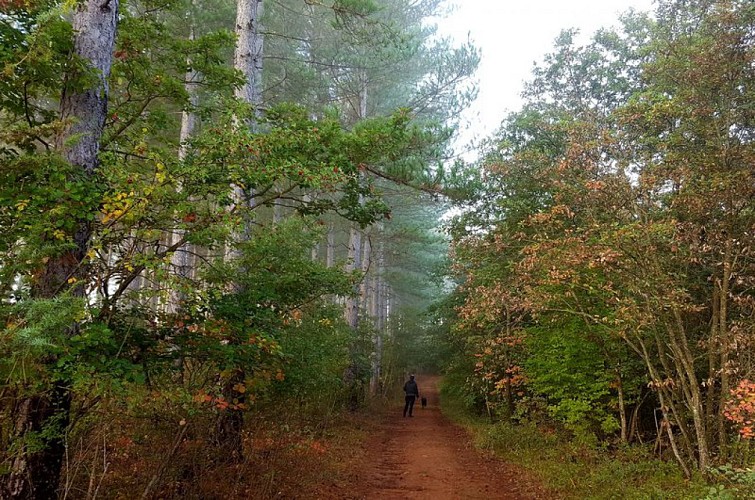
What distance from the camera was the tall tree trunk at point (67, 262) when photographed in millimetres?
3818

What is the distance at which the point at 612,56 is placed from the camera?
47.0ft

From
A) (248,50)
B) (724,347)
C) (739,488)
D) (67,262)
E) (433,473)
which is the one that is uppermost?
(248,50)

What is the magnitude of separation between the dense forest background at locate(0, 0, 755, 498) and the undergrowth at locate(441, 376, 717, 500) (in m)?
0.41

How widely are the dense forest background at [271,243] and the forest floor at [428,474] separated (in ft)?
4.72

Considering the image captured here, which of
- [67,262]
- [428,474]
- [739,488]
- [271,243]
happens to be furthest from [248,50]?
[739,488]

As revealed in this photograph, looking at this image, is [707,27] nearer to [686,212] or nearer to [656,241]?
[686,212]

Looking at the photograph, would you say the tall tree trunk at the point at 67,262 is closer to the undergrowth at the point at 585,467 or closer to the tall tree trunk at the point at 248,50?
the tall tree trunk at the point at 248,50

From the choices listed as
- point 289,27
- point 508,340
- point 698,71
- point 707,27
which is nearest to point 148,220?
point 698,71

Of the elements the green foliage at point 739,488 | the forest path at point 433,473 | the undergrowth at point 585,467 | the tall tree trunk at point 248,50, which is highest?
the tall tree trunk at point 248,50

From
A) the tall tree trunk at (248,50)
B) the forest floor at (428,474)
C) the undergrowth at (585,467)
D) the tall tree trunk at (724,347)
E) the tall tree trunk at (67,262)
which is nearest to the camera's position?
the tall tree trunk at (67,262)

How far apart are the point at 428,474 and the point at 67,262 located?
6.61 metres

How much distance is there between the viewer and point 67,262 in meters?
4.24

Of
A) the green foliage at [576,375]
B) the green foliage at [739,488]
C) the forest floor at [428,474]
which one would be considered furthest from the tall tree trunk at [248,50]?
the green foliage at [739,488]

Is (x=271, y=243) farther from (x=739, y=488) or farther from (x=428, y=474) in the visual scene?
(x=739, y=488)
